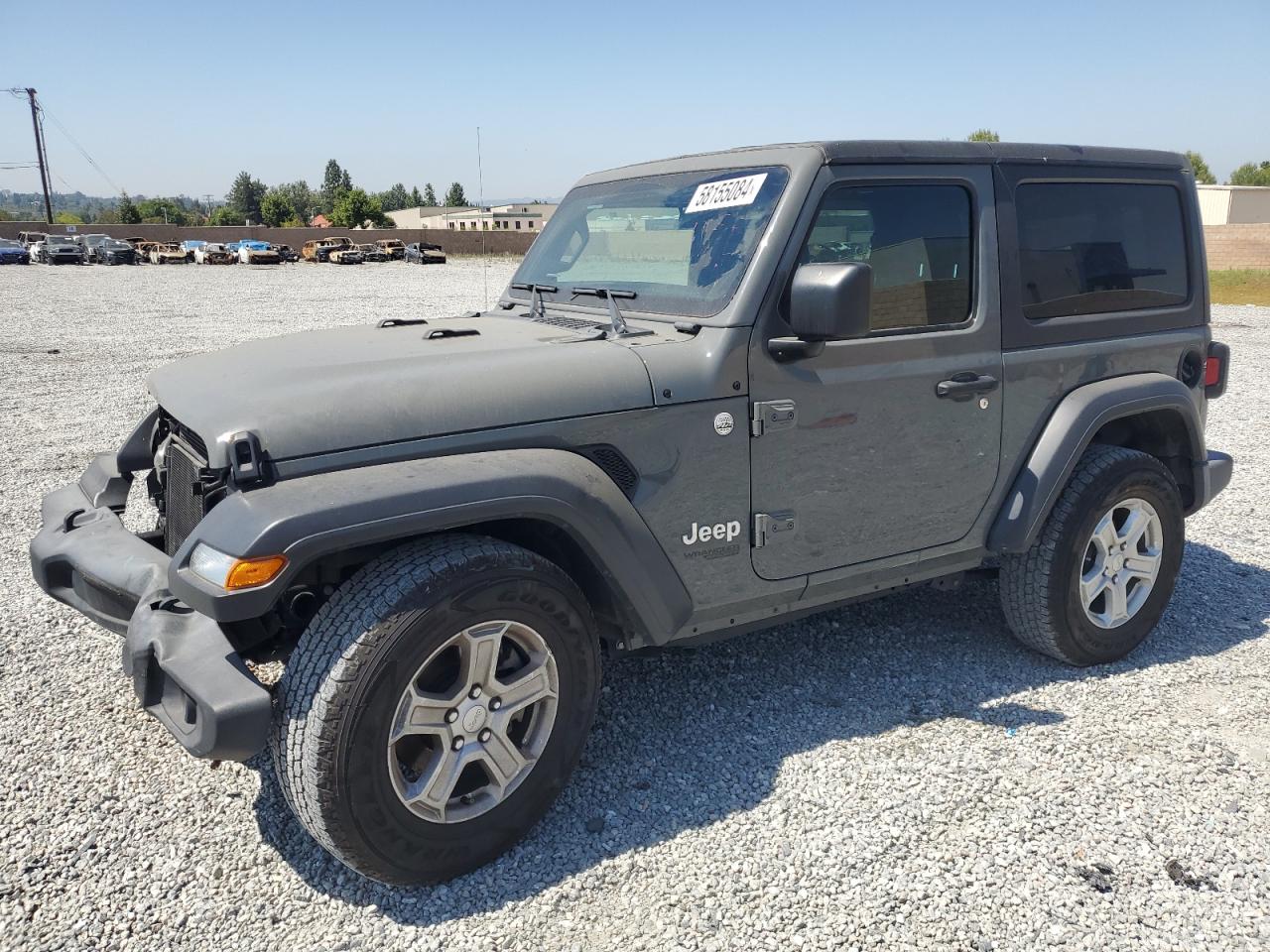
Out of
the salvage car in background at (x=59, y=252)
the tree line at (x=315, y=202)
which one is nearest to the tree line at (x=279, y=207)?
the tree line at (x=315, y=202)

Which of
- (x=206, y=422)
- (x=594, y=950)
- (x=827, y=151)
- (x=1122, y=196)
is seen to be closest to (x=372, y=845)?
(x=594, y=950)

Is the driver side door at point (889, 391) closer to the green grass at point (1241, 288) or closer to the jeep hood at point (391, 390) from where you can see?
the jeep hood at point (391, 390)

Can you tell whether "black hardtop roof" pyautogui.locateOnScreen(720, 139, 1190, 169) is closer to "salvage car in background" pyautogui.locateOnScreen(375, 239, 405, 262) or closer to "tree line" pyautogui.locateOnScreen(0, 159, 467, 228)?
"salvage car in background" pyautogui.locateOnScreen(375, 239, 405, 262)

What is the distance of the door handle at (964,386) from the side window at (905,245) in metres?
0.21

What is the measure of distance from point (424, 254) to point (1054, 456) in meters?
45.2

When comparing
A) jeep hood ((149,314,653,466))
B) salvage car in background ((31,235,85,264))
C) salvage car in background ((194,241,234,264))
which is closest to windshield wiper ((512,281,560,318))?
jeep hood ((149,314,653,466))

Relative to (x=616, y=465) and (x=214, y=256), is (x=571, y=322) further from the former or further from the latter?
(x=214, y=256)

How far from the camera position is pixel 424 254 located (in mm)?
46000

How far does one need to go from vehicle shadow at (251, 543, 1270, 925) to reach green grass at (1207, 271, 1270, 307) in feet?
68.4

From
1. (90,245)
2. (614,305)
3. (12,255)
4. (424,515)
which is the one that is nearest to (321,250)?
(90,245)

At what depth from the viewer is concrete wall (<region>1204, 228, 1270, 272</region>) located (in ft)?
99.9

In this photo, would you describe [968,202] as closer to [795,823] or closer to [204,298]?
[795,823]

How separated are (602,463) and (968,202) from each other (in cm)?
180

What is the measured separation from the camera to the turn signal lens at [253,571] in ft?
7.59
